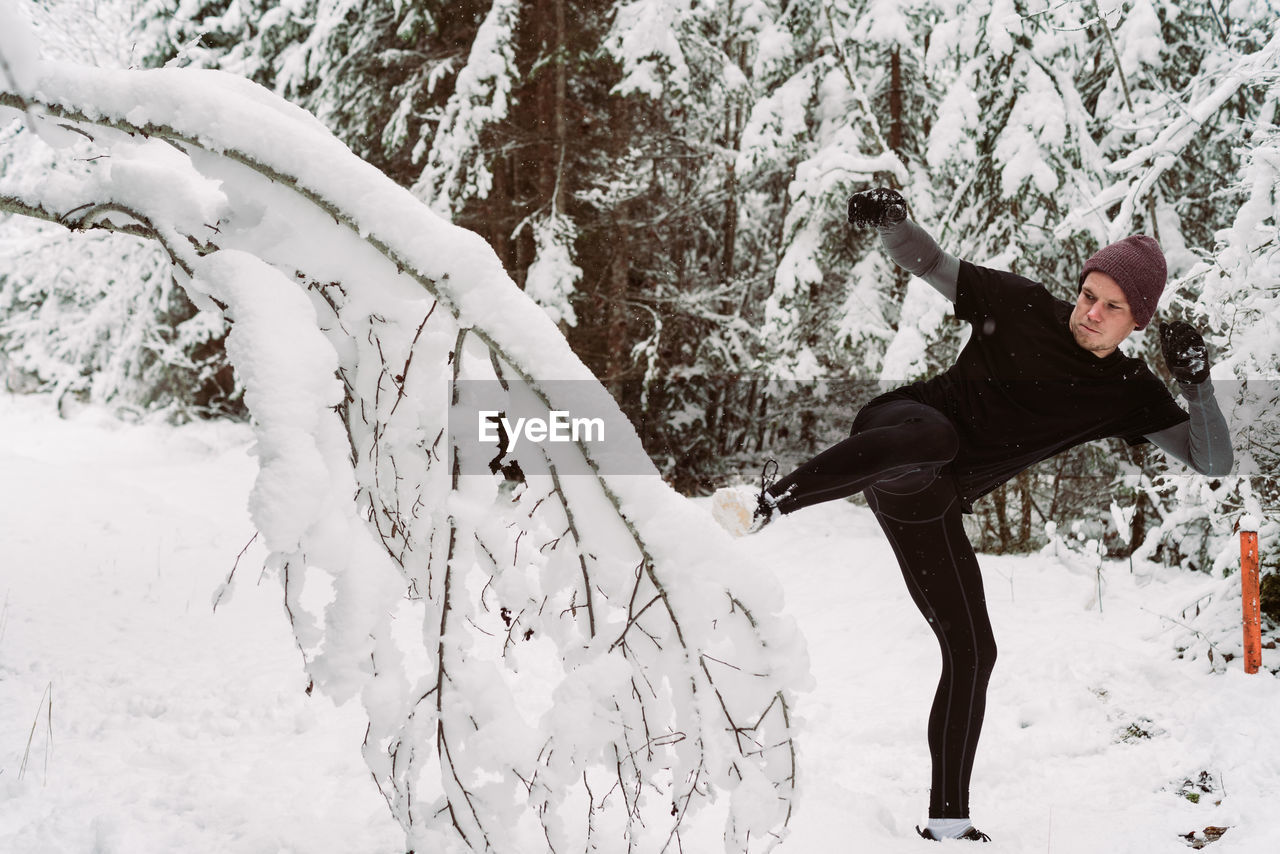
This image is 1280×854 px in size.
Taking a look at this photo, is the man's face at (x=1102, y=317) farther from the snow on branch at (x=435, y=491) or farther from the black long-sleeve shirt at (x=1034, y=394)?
the snow on branch at (x=435, y=491)

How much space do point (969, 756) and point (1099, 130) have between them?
26.0 ft

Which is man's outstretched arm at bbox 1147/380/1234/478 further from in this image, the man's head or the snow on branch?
the snow on branch

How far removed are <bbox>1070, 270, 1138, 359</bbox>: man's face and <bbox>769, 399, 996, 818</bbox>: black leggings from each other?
546 mm

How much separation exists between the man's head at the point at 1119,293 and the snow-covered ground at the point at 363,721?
6.03 ft

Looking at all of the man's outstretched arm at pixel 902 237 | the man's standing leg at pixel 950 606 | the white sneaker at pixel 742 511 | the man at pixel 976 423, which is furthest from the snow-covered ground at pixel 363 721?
the man's outstretched arm at pixel 902 237

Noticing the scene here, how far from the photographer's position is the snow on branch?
5.26ft

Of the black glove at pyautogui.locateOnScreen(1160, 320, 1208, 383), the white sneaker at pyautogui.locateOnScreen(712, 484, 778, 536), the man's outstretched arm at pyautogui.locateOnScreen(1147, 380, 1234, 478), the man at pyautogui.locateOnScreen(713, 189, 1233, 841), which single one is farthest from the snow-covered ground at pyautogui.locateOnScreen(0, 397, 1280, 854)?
the black glove at pyautogui.locateOnScreen(1160, 320, 1208, 383)

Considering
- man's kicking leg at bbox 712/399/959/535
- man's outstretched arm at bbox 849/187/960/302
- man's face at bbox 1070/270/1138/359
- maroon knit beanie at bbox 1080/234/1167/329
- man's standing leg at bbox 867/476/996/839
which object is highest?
man's outstretched arm at bbox 849/187/960/302

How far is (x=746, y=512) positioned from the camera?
124 inches

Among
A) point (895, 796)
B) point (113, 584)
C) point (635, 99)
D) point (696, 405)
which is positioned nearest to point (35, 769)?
point (113, 584)

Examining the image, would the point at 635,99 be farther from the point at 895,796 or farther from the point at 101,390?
the point at 101,390

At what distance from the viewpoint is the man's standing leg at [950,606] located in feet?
9.39

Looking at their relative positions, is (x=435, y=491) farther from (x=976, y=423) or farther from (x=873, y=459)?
(x=976, y=423)

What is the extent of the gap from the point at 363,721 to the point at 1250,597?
178 inches
